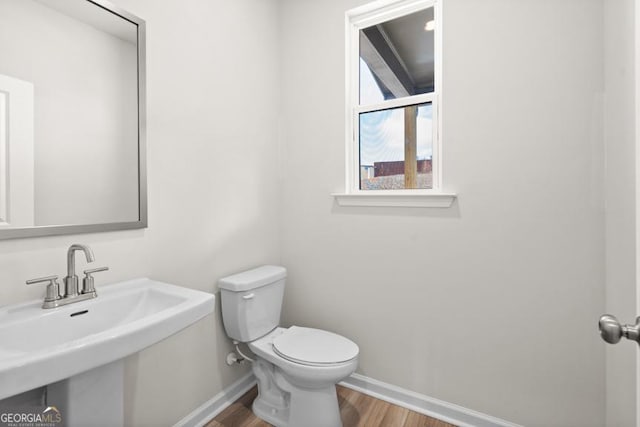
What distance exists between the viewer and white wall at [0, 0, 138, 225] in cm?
107

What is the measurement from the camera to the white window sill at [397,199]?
163 cm

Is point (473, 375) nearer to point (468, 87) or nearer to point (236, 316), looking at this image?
point (236, 316)

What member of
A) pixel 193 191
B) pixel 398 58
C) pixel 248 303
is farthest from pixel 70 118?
pixel 398 58

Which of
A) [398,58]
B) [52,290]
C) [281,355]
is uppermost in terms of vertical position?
[398,58]

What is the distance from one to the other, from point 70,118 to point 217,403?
1541mm

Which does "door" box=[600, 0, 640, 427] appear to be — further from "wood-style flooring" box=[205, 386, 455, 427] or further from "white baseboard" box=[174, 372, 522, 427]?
"wood-style flooring" box=[205, 386, 455, 427]

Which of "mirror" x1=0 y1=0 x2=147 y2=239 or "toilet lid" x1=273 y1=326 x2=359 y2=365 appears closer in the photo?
"mirror" x1=0 y1=0 x2=147 y2=239

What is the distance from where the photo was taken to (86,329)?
1.07 metres

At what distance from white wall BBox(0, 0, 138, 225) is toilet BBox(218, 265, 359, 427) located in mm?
710
